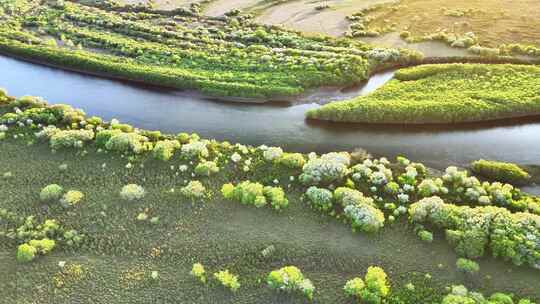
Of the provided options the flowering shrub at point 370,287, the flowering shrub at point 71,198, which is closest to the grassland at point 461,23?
the flowering shrub at point 370,287

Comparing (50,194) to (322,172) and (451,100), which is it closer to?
(322,172)

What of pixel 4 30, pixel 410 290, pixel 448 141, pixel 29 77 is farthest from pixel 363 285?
pixel 4 30

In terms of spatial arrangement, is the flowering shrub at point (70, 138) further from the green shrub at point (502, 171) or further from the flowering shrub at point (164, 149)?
the green shrub at point (502, 171)

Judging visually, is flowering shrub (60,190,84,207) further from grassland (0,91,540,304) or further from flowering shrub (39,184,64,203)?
flowering shrub (39,184,64,203)

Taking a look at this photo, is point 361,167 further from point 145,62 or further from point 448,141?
point 145,62

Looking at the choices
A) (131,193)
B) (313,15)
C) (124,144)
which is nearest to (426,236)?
(131,193)
